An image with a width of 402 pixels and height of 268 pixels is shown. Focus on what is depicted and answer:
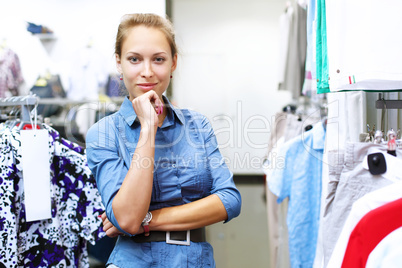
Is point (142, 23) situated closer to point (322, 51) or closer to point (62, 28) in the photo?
point (322, 51)

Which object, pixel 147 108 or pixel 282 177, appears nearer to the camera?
pixel 147 108

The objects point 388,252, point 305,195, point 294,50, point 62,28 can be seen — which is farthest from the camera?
point 62,28

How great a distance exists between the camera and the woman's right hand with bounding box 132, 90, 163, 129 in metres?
0.95

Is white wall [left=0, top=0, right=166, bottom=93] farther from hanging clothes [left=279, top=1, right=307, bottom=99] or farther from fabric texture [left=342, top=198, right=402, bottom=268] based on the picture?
fabric texture [left=342, top=198, right=402, bottom=268]

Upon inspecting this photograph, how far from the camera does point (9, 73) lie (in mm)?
3469

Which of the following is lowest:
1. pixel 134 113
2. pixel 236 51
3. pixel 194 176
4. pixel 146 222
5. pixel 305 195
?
pixel 305 195

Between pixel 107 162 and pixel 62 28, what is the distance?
3439 millimetres

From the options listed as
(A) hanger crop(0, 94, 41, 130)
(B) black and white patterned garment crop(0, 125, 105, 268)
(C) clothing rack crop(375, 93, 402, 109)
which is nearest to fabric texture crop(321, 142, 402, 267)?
(C) clothing rack crop(375, 93, 402, 109)

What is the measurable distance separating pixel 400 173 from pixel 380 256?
279mm

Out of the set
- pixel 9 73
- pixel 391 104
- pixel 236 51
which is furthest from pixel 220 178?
pixel 236 51

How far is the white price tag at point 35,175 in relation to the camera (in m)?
1.22

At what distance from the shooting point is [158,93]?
1.05 metres

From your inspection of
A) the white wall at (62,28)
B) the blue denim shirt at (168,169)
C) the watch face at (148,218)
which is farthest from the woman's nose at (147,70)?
the white wall at (62,28)

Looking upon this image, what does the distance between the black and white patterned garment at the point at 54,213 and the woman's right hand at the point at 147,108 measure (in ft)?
1.73
